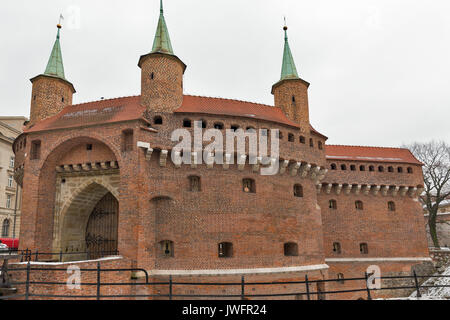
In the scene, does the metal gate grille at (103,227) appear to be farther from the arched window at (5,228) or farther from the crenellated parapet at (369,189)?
the arched window at (5,228)

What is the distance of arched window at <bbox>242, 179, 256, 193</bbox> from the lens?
58.9 feet

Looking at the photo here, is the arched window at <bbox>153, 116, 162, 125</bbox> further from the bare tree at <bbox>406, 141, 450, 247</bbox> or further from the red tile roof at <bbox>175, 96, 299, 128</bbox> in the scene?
the bare tree at <bbox>406, 141, 450, 247</bbox>

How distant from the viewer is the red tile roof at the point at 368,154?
81.8 feet

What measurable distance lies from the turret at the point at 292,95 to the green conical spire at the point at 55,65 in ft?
41.9

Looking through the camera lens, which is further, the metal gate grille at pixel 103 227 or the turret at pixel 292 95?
the turret at pixel 292 95

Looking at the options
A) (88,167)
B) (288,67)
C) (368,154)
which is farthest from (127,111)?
(368,154)

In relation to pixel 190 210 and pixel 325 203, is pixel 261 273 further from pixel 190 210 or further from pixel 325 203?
pixel 325 203

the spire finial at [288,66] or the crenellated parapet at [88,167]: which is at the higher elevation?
the spire finial at [288,66]

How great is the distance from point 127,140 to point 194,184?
12.5 feet

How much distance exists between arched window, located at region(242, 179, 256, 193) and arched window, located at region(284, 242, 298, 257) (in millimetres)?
3476

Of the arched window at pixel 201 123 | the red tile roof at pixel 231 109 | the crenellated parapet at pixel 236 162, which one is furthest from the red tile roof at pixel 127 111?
the crenellated parapet at pixel 236 162

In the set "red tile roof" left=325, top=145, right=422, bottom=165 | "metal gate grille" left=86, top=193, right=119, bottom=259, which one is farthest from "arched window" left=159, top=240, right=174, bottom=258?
"red tile roof" left=325, top=145, right=422, bottom=165

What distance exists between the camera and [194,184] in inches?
681
